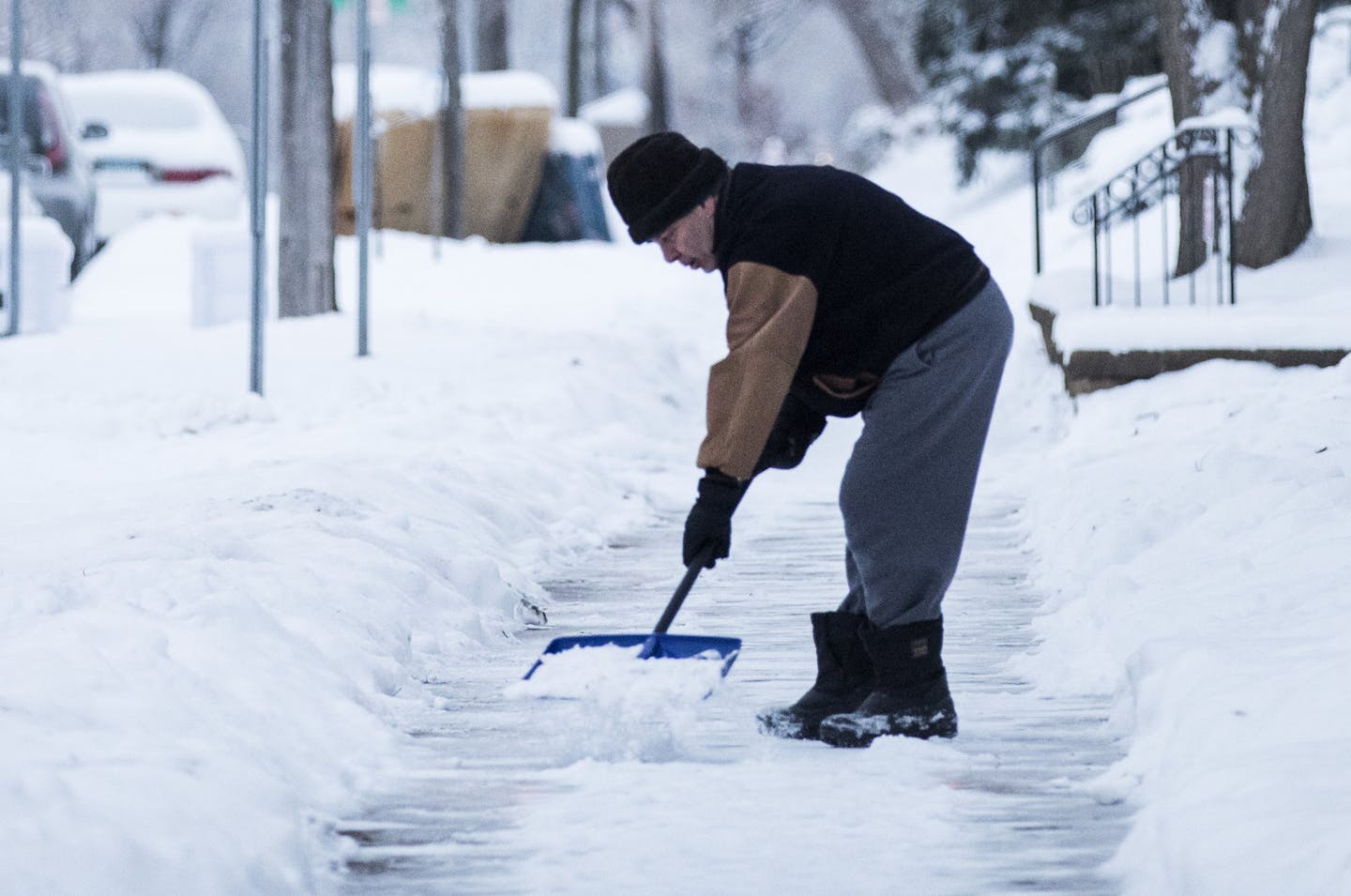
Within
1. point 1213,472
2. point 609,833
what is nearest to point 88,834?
point 609,833

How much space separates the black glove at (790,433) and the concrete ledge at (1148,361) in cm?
527

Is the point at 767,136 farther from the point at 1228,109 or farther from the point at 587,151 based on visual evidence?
the point at 1228,109

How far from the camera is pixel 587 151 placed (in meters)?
27.5

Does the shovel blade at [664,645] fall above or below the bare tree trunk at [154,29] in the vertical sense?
above

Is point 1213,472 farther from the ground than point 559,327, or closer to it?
farther from the ground

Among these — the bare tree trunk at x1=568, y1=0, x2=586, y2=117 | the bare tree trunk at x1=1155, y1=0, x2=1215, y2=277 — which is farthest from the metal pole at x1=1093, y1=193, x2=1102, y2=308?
the bare tree trunk at x1=568, y1=0, x2=586, y2=117

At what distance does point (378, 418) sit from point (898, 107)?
30479 mm

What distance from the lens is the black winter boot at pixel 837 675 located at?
4.84 m

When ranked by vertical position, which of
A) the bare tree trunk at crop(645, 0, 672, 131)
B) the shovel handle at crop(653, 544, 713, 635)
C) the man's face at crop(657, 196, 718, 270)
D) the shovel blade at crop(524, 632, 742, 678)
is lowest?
the bare tree trunk at crop(645, 0, 672, 131)

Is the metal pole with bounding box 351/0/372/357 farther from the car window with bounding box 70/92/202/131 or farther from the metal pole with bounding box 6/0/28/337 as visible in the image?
the car window with bounding box 70/92/202/131

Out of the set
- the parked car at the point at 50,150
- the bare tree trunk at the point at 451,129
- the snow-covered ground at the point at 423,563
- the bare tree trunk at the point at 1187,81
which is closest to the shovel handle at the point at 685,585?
the snow-covered ground at the point at 423,563

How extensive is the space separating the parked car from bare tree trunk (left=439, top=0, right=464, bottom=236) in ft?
27.3

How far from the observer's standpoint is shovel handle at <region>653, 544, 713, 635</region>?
4512 mm

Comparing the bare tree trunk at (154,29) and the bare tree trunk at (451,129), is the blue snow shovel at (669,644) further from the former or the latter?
the bare tree trunk at (154,29)
